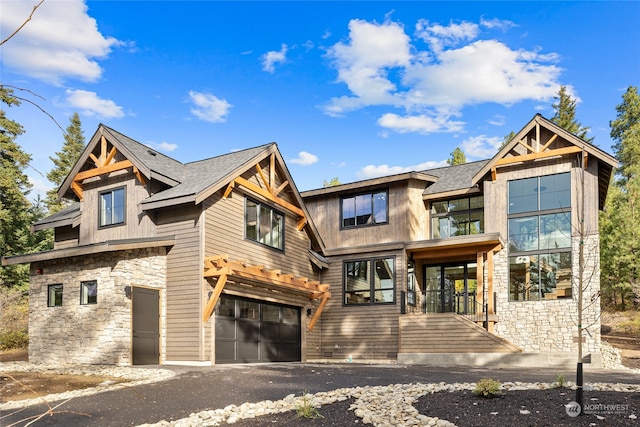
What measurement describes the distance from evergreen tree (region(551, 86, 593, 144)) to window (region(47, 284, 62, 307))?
33205 millimetres

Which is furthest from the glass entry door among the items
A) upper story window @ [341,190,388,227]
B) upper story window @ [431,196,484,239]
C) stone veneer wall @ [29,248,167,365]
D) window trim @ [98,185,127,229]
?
window trim @ [98,185,127,229]

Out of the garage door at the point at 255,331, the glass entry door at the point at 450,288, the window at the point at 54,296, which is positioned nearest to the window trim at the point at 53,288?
the window at the point at 54,296

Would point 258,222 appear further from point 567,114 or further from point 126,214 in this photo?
point 567,114

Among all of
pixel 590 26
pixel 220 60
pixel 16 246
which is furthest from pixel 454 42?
pixel 16 246

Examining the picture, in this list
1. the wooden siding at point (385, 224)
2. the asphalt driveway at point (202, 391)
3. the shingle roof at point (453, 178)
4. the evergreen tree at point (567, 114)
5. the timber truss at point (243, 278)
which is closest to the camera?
the asphalt driveway at point (202, 391)

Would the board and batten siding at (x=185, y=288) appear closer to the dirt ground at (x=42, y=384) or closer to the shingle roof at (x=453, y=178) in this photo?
the dirt ground at (x=42, y=384)

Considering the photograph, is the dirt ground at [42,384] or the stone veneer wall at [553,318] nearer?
the dirt ground at [42,384]

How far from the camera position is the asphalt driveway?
761 cm

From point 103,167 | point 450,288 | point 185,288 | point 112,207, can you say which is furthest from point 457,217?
point 103,167

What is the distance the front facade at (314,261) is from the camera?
14266mm

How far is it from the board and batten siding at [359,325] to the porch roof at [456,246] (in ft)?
2.65

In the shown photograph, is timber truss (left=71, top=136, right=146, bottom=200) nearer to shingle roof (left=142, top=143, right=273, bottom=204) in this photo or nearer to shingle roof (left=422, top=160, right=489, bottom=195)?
shingle roof (left=142, top=143, right=273, bottom=204)

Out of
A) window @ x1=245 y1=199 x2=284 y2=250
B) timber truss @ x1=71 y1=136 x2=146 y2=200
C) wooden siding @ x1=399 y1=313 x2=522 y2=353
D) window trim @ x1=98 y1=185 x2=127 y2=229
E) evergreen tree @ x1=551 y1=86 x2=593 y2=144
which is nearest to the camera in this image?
timber truss @ x1=71 y1=136 x2=146 y2=200

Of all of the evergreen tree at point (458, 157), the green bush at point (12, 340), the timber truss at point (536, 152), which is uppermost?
the evergreen tree at point (458, 157)
